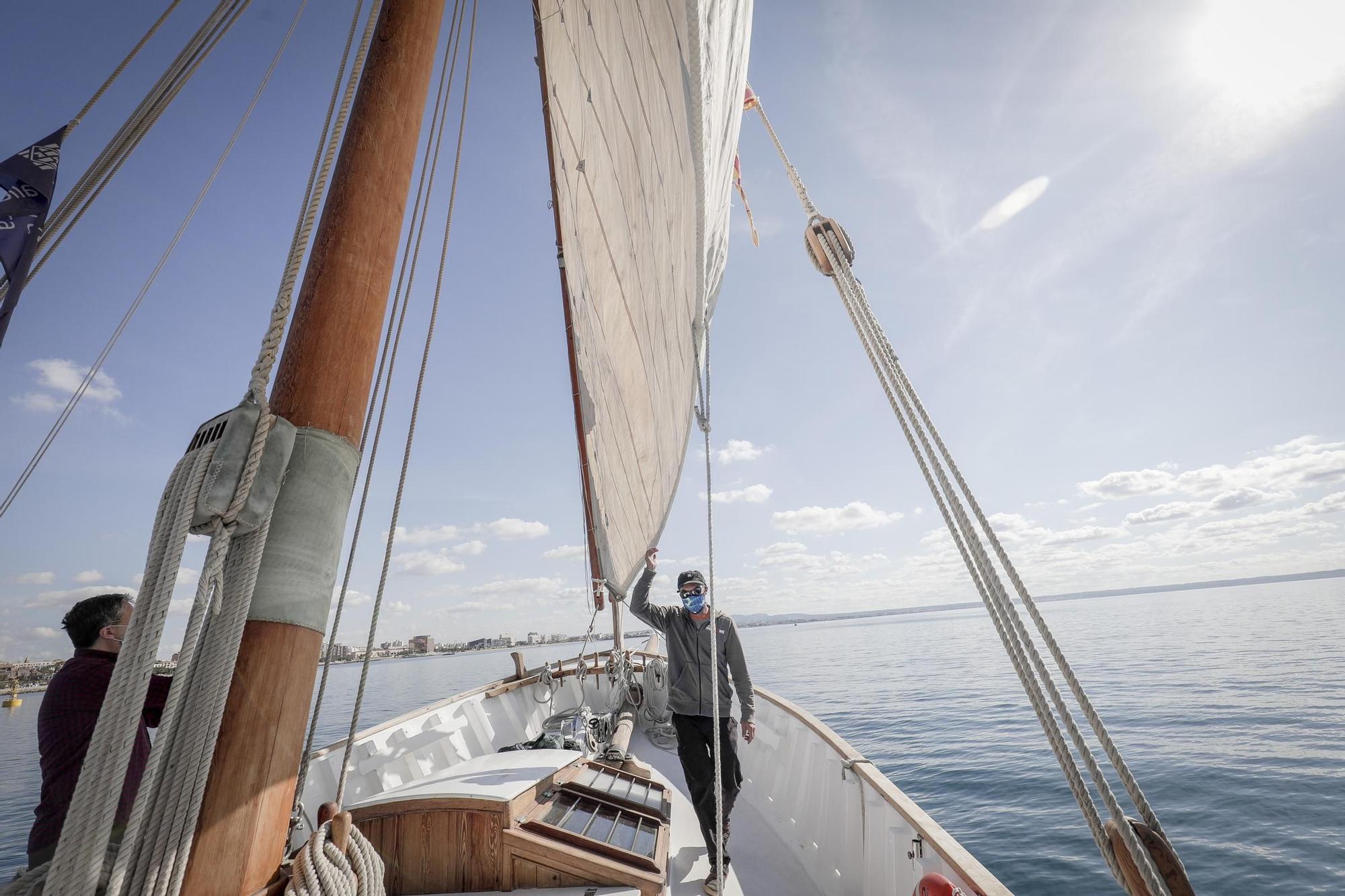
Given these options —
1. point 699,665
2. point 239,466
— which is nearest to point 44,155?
point 239,466

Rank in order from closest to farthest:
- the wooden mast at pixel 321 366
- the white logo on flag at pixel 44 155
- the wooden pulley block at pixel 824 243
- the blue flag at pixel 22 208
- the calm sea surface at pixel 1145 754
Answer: the wooden mast at pixel 321 366, the blue flag at pixel 22 208, the white logo on flag at pixel 44 155, the wooden pulley block at pixel 824 243, the calm sea surface at pixel 1145 754

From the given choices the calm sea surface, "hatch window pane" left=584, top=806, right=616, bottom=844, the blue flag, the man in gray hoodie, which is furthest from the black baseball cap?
the calm sea surface

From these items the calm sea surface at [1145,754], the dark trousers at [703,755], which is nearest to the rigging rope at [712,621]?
the dark trousers at [703,755]

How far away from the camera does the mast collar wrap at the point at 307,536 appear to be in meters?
1.11

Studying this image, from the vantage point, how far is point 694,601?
3549 mm

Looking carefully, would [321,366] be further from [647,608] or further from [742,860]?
[742,860]

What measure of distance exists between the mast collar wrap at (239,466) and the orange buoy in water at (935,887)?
209 centimetres

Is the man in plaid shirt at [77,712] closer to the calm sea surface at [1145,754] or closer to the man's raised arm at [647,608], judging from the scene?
the man's raised arm at [647,608]

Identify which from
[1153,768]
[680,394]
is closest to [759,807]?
[680,394]

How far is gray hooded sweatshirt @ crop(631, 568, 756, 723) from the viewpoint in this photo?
3.37m

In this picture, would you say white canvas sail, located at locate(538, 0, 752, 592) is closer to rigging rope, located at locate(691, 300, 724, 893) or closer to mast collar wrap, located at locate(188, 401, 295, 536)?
rigging rope, located at locate(691, 300, 724, 893)

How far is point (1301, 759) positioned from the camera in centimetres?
720

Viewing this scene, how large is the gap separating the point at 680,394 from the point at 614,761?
267 centimetres

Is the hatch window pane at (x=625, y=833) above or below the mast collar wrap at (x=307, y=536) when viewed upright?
below
